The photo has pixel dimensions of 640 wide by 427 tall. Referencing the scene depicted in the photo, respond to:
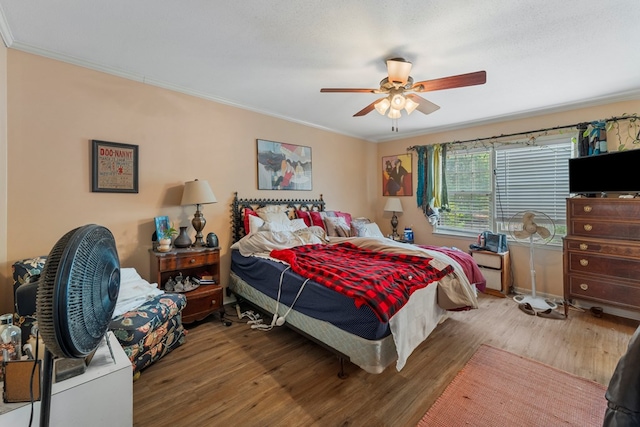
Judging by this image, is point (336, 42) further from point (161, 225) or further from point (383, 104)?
point (161, 225)

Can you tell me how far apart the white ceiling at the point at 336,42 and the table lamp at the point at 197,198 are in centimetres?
108

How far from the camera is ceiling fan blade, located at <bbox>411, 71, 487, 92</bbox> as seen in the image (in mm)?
1925

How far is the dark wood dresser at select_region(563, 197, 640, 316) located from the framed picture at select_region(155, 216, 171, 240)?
169 inches

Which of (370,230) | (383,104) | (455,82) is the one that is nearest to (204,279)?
(370,230)

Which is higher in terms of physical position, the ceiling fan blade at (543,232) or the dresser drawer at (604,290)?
the ceiling fan blade at (543,232)

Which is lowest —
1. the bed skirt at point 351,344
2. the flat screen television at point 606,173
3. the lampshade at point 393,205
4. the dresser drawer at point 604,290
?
the bed skirt at point 351,344

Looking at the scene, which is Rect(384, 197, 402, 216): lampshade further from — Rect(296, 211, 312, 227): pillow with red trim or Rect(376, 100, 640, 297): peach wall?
Rect(296, 211, 312, 227): pillow with red trim

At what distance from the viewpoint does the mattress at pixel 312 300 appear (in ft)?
5.91

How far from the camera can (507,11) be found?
1.74 m

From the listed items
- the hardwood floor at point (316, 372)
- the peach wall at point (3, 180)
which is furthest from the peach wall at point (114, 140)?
the hardwood floor at point (316, 372)

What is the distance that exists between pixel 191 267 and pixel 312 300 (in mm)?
1442

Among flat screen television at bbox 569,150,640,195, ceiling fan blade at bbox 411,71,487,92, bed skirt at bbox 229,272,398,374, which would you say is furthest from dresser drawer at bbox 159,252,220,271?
flat screen television at bbox 569,150,640,195

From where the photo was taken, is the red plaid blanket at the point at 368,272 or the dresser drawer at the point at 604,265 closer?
the red plaid blanket at the point at 368,272

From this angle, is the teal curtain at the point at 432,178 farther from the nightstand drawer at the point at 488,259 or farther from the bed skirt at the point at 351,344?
the bed skirt at the point at 351,344
